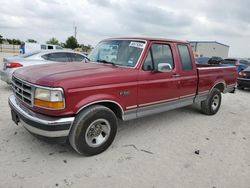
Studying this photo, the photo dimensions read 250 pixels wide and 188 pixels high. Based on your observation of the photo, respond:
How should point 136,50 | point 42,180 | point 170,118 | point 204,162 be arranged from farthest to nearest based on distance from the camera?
point 170,118
point 136,50
point 204,162
point 42,180

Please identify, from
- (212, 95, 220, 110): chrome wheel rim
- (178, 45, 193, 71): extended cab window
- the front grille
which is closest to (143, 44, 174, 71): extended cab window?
(178, 45, 193, 71): extended cab window

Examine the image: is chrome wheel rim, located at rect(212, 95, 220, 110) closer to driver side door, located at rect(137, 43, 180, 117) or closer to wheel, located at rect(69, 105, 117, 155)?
driver side door, located at rect(137, 43, 180, 117)

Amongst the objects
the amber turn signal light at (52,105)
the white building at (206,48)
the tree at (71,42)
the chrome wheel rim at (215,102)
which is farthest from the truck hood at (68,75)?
the tree at (71,42)

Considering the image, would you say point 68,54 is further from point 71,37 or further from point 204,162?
point 71,37

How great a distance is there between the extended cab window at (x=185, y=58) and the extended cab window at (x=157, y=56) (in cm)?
41

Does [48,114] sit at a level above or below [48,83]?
below

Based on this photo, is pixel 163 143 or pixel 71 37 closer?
pixel 163 143

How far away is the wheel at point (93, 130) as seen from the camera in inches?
132

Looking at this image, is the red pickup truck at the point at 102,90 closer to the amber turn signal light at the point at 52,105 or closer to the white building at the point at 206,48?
the amber turn signal light at the point at 52,105

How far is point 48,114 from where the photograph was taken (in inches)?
125

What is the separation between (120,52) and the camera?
4.37m

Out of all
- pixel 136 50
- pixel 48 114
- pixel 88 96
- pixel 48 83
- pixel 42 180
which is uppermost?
pixel 136 50

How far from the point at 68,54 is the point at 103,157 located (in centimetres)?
573

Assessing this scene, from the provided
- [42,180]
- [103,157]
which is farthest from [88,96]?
[42,180]
